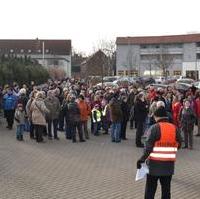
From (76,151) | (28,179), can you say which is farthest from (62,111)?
(28,179)

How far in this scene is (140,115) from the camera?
19188 millimetres

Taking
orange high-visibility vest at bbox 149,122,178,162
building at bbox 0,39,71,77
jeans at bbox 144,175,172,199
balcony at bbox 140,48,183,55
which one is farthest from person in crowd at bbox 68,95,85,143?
building at bbox 0,39,71,77

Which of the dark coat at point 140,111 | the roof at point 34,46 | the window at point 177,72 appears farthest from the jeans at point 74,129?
the roof at point 34,46

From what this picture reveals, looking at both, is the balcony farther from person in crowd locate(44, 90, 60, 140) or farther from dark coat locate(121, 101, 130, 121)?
person in crowd locate(44, 90, 60, 140)

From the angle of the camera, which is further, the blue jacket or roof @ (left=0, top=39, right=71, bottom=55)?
roof @ (left=0, top=39, right=71, bottom=55)

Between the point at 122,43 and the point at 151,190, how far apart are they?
117 metres

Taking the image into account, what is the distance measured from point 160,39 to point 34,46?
3313cm

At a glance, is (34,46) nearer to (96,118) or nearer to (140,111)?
(96,118)

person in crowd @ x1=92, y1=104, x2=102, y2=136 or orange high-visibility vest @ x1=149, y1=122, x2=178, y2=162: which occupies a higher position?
orange high-visibility vest @ x1=149, y1=122, x2=178, y2=162

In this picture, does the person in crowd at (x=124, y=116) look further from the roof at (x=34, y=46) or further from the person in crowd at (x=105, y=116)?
the roof at (x=34, y=46)

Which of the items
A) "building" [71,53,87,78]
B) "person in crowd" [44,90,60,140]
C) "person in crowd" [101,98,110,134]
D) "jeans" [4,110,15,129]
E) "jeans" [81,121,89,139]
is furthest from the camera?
"building" [71,53,87,78]

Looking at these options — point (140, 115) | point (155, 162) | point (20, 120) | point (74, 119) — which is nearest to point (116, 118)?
point (140, 115)

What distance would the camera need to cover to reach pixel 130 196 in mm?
11305

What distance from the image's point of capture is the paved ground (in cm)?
1163
